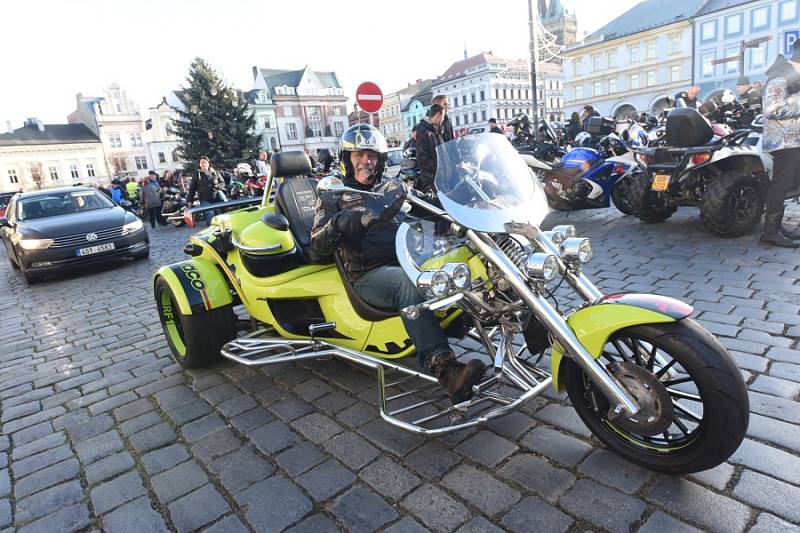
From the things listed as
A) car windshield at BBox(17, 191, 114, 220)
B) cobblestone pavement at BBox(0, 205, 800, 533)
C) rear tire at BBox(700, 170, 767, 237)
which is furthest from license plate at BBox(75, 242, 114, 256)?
rear tire at BBox(700, 170, 767, 237)

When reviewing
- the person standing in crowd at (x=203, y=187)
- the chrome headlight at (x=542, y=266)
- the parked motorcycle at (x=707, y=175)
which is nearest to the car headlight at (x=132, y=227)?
the person standing in crowd at (x=203, y=187)

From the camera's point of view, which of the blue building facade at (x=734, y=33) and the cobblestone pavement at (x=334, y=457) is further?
the blue building facade at (x=734, y=33)

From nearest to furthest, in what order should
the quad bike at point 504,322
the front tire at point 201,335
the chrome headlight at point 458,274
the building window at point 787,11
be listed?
the quad bike at point 504,322
the chrome headlight at point 458,274
the front tire at point 201,335
the building window at point 787,11

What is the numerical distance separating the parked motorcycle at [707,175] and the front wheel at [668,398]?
449cm

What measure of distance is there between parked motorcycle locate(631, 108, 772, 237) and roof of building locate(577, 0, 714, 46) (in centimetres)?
6242

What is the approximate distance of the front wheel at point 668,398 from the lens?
1.94 meters

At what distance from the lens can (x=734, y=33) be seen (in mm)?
53219

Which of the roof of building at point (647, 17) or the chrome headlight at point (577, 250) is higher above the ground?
the roof of building at point (647, 17)

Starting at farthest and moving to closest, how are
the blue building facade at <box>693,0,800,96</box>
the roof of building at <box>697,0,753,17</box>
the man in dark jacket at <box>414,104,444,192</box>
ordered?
1. the roof of building at <box>697,0,753,17</box>
2. the blue building facade at <box>693,0,800,96</box>
3. the man in dark jacket at <box>414,104,444,192</box>

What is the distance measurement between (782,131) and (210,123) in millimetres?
36268

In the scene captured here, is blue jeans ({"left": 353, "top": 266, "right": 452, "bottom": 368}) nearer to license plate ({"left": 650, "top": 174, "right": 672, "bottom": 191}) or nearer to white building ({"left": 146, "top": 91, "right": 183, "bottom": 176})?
license plate ({"left": 650, "top": 174, "right": 672, "bottom": 191})

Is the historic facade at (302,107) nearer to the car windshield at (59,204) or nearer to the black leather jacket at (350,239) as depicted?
the car windshield at (59,204)

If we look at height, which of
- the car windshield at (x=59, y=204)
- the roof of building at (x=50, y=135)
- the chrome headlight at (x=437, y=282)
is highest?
the roof of building at (x=50, y=135)

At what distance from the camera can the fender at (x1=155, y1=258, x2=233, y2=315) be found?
380 centimetres
